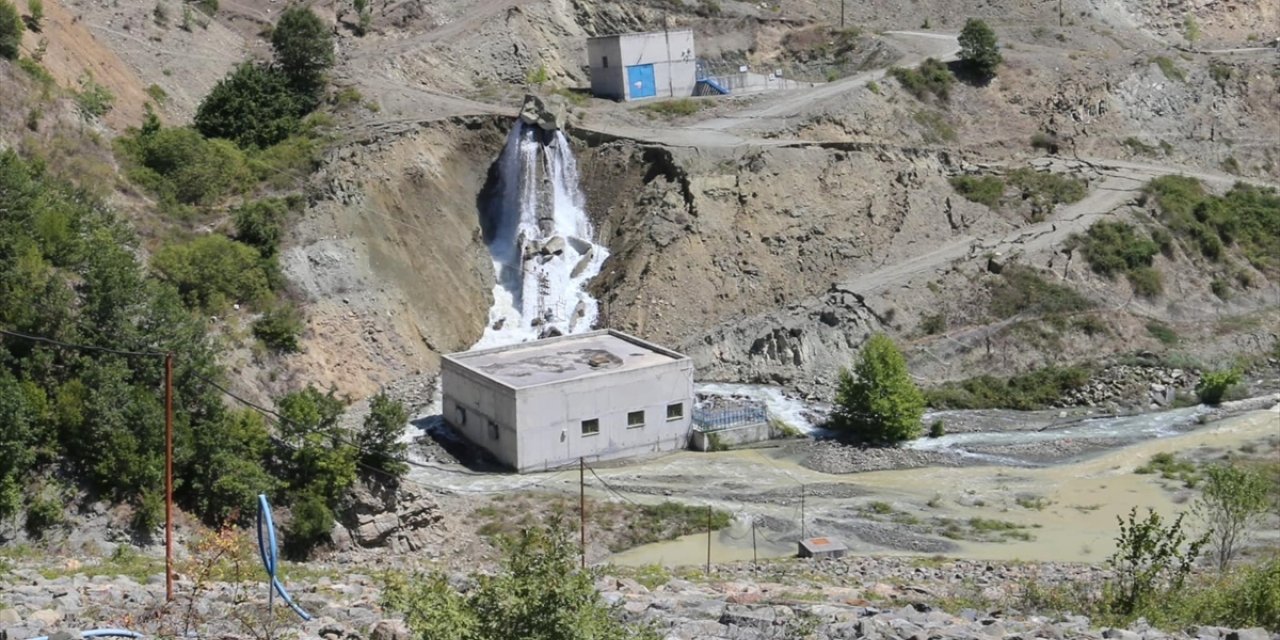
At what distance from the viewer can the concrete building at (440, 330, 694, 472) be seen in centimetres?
4206

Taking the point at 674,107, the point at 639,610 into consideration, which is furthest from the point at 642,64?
the point at 639,610

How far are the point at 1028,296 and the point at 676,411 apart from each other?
16249 millimetres

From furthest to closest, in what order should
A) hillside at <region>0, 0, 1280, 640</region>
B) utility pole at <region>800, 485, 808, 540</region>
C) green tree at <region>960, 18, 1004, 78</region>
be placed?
green tree at <region>960, 18, 1004, 78</region> → utility pole at <region>800, 485, 808, 540</region> → hillside at <region>0, 0, 1280, 640</region>

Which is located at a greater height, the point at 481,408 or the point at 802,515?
the point at 481,408

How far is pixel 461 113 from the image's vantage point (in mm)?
56469

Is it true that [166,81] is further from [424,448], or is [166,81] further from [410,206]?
[424,448]

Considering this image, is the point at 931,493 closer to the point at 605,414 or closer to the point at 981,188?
the point at 605,414

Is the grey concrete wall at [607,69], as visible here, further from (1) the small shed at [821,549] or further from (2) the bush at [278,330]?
(1) the small shed at [821,549]

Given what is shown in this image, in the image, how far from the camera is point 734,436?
148ft

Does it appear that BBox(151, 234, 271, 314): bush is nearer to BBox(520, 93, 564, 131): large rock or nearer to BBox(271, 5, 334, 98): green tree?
BBox(271, 5, 334, 98): green tree

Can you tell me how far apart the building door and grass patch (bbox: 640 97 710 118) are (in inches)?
56.5

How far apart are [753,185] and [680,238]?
3.93 meters

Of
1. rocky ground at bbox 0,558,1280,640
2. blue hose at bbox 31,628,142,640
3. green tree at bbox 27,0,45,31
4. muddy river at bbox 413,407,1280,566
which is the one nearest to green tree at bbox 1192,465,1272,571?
muddy river at bbox 413,407,1280,566

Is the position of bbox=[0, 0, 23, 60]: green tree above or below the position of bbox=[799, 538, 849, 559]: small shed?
above
